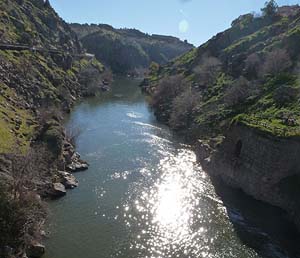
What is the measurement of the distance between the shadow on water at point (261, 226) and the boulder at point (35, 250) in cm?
2385

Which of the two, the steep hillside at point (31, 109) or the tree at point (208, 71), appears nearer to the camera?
the steep hillside at point (31, 109)

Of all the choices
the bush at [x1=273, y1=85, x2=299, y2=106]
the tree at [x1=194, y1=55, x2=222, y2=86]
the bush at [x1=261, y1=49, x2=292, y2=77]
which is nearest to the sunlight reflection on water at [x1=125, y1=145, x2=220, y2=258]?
the bush at [x1=273, y1=85, x2=299, y2=106]

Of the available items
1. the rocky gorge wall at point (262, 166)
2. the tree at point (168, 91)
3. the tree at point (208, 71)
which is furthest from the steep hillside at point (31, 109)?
the tree at point (208, 71)

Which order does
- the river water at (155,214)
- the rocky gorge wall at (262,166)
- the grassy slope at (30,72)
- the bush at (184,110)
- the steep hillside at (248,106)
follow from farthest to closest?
1. the bush at (184,110)
2. the grassy slope at (30,72)
3. the steep hillside at (248,106)
4. the rocky gorge wall at (262,166)
5. the river water at (155,214)

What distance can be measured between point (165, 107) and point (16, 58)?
4492 cm

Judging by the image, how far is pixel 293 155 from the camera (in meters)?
59.4

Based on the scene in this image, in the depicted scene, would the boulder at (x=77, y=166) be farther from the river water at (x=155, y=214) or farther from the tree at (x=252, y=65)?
the tree at (x=252, y=65)

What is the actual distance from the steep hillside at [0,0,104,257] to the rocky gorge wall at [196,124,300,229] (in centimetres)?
2557

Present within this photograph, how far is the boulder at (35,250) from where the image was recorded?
4151 cm

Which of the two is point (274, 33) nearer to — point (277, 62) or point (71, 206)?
point (277, 62)

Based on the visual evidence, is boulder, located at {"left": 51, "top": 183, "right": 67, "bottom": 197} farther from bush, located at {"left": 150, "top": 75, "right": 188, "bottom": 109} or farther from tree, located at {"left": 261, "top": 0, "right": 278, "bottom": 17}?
tree, located at {"left": 261, "top": 0, "right": 278, "bottom": 17}

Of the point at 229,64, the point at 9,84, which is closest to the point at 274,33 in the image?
the point at 229,64

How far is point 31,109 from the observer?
89.6m

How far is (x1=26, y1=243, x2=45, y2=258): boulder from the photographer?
41513mm
